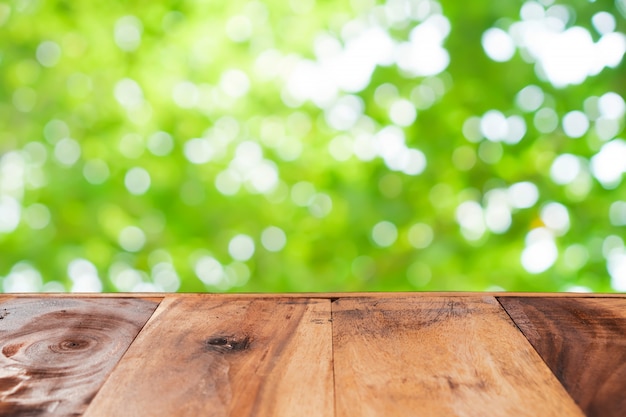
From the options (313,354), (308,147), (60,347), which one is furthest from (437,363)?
(308,147)

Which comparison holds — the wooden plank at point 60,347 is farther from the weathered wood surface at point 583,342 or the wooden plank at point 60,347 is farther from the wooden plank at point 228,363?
the weathered wood surface at point 583,342

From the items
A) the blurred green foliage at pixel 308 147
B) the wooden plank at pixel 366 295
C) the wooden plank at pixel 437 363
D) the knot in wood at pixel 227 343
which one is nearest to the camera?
the wooden plank at pixel 437 363

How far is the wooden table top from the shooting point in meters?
0.55

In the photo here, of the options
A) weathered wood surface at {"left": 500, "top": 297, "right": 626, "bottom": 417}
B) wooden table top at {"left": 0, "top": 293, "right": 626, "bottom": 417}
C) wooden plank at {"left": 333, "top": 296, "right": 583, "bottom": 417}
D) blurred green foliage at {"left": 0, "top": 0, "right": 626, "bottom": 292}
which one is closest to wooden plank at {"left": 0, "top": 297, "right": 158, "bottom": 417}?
wooden table top at {"left": 0, "top": 293, "right": 626, "bottom": 417}

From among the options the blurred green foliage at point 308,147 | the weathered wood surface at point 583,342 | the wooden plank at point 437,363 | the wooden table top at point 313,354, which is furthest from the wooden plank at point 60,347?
the blurred green foliage at point 308,147

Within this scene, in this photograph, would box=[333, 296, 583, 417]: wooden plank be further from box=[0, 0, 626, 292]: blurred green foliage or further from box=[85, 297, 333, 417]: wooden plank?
box=[0, 0, 626, 292]: blurred green foliage

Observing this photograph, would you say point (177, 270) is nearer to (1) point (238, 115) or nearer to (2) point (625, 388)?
(1) point (238, 115)

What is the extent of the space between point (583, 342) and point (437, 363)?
0.51 ft

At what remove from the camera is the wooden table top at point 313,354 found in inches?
21.7

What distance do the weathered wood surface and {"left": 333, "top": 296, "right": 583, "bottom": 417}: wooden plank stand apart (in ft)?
0.05

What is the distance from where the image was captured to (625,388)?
58 cm

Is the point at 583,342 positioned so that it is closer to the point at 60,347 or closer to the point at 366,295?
the point at 366,295

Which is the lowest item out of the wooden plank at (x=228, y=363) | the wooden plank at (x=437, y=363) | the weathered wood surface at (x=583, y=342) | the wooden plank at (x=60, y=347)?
the weathered wood surface at (x=583, y=342)

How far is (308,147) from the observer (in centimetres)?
173
